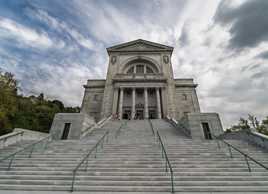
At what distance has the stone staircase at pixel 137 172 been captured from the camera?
15.7 feet

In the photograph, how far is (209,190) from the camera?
15.1 ft

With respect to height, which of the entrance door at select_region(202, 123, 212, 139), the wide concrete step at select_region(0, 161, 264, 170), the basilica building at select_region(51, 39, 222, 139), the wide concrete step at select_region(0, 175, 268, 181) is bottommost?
the wide concrete step at select_region(0, 175, 268, 181)

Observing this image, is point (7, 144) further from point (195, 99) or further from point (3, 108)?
point (195, 99)

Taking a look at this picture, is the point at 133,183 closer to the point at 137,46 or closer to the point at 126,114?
the point at 126,114

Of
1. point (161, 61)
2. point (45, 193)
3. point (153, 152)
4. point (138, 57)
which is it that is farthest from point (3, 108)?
point (161, 61)

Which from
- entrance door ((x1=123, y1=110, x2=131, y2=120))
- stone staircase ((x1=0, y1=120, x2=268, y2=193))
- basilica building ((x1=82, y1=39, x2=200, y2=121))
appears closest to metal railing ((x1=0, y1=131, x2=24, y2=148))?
stone staircase ((x1=0, y1=120, x2=268, y2=193))

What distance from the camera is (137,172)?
5586 mm

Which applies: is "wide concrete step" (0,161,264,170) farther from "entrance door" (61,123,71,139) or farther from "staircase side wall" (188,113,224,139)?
"entrance door" (61,123,71,139)

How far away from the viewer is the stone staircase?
4793mm

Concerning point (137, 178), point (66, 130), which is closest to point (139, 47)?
point (66, 130)

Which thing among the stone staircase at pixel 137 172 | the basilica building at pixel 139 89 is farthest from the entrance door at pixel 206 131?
the basilica building at pixel 139 89

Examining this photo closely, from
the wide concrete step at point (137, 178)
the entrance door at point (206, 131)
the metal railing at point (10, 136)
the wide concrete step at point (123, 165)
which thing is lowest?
the wide concrete step at point (137, 178)

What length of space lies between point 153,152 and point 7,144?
28.8ft

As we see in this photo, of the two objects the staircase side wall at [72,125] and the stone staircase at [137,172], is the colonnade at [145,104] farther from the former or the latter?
the stone staircase at [137,172]
